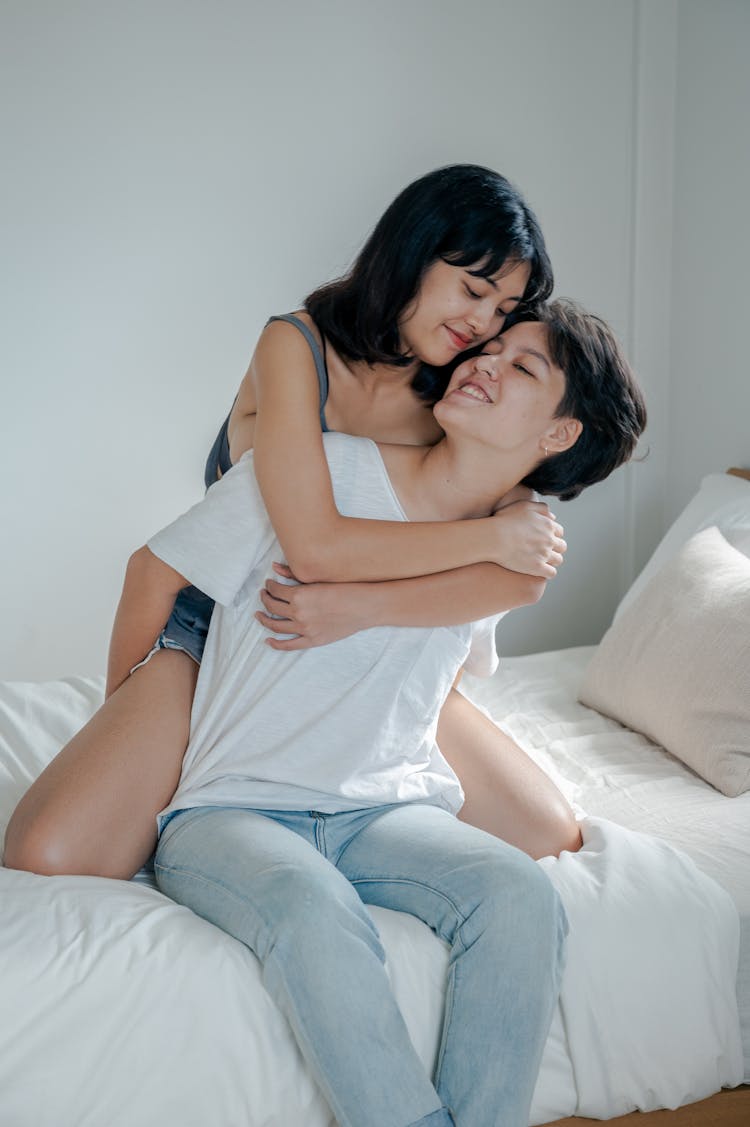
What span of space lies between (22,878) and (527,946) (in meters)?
0.58

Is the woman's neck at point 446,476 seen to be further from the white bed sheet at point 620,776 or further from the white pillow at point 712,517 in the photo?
the white pillow at point 712,517

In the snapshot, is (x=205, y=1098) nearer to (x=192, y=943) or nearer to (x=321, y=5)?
(x=192, y=943)

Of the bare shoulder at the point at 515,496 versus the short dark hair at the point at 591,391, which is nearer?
the short dark hair at the point at 591,391

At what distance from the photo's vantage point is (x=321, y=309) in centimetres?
158

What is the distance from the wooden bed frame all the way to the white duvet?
0.02 metres

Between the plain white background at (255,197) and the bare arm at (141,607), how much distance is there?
122cm

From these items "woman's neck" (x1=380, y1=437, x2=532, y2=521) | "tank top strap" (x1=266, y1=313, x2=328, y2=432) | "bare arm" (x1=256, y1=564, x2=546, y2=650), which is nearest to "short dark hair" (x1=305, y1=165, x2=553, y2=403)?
"tank top strap" (x1=266, y1=313, x2=328, y2=432)

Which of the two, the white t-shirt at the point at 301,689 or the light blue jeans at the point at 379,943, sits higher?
the white t-shirt at the point at 301,689

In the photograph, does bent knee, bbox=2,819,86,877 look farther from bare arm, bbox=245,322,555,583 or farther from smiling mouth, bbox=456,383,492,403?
smiling mouth, bbox=456,383,492,403

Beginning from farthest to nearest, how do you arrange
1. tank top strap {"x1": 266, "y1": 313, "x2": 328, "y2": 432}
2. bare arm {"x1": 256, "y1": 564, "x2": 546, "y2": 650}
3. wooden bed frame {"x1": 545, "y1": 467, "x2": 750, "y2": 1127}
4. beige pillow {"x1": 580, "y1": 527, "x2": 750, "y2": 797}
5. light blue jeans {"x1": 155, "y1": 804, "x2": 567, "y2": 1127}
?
beige pillow {"x1": 580, "y1": 527, "x2": 750, "y2": 797}
tank top strap {"x1": 266, "y1": 313, "x2": 328, "y2": 432}
bare arm {"x1": 256, "y1": 564, "x2": 546, "y2": 650}
wooden bed frame {"x1": 545, "y1": 467, "x2": 750, "y2": 1127}
light blue jeans {"x1": 155, "y1": 804, "x2": 567, "y2": 1127}

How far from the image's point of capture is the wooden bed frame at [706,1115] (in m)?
1.29

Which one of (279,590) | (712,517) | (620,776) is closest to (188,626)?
(279,590)

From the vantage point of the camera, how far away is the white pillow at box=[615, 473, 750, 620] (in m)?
2.16

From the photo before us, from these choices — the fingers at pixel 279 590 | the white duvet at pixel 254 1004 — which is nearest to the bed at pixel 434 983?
the white duvet at pixel 254 1004
